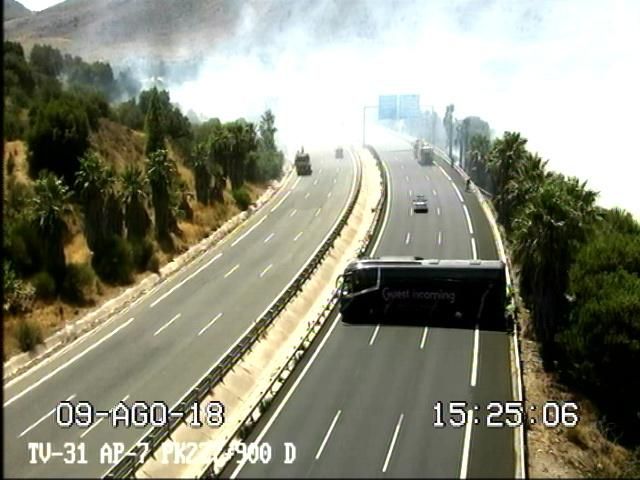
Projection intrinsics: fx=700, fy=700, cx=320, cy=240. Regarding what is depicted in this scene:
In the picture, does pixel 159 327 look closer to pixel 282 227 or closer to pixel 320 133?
pixel 282 227

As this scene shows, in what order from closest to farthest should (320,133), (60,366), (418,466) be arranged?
(418,466)
(60,366)
(320,133)

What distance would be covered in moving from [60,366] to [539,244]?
107ft

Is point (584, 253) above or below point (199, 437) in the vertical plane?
above

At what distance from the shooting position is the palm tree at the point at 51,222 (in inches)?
2009

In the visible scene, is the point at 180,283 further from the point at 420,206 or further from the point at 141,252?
the point at 420,206

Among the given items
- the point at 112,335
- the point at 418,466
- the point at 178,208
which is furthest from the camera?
the point at 178,208

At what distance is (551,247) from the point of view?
4891 centimetres

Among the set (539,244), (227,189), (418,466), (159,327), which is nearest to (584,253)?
(539,244)

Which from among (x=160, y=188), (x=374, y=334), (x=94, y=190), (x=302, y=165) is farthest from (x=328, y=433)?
(x=302, y=165)

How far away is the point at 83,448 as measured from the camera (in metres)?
31.4

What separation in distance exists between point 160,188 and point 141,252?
836cm

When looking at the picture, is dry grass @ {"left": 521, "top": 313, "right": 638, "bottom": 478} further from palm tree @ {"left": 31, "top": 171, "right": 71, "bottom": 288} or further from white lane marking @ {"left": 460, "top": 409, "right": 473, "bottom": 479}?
palm tree @ {"left": 31, "top": 171, "right": 71, "bottom": 288}

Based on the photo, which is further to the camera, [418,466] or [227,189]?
[227,189]

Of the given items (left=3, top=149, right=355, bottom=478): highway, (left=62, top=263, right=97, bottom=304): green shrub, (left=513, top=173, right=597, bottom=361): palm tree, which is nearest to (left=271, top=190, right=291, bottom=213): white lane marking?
(left=3, top=149, right=355, bottom=478): highway
